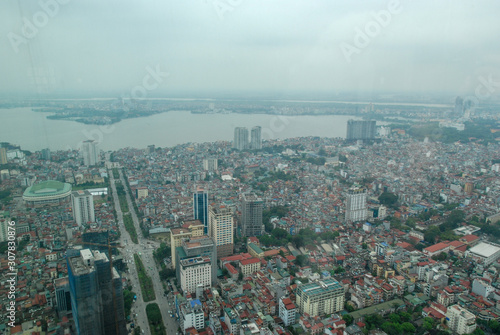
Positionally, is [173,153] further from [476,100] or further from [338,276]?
[476,100]

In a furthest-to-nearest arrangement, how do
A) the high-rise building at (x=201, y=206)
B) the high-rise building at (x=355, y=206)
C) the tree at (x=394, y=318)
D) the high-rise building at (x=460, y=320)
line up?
the high-rise building at (x=355, y=206) < the high-rise building at (x=201, y=206) < the tree at (x=394, y=318) < the high-rise building at (x=460, y=320)

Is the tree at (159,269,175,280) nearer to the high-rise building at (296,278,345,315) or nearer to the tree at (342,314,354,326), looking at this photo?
the high-rise building at (296,278,345,315)

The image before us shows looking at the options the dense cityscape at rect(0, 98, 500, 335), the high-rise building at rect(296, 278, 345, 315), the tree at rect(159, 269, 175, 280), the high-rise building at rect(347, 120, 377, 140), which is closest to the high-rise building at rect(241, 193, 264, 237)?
the dense cityscape at rect(0, 98, 500, 335)

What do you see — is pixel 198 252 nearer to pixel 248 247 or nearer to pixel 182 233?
pixel 182 233

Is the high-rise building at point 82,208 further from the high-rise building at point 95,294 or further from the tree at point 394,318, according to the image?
the tree at point 394,318

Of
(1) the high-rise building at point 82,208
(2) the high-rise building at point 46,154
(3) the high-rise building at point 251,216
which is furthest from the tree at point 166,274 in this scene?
(2) the high-rise building at point 46,154

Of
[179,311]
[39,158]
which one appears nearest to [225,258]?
[179,311]
